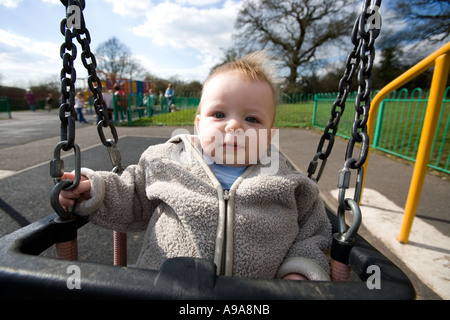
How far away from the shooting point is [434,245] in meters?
1.76

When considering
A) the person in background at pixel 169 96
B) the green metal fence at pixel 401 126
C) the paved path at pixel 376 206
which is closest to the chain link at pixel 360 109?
the paved path at pixel 376 206

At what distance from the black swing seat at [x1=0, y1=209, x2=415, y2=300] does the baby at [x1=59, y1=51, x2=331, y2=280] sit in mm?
288

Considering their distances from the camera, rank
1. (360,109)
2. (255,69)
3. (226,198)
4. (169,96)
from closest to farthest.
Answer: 1. (360,109)
2. (226,198)
3. (255,69)
4. (169,96)

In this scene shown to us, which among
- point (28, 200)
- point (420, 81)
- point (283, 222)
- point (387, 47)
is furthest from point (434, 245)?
point (387, 47)

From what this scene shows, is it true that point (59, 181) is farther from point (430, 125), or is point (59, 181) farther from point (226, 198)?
point (430, 125)

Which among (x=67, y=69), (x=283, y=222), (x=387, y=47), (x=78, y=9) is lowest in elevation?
(x=283, y=222)

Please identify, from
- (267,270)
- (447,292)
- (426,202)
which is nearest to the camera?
(267,270)

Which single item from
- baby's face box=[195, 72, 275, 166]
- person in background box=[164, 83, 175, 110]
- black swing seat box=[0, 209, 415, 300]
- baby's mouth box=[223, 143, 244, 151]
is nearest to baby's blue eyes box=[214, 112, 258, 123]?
baby's face box=[195, 72, 275, 166]

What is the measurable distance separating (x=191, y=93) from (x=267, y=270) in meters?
10.5

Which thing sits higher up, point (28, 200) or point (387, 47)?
point (387, 47)

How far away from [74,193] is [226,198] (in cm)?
49

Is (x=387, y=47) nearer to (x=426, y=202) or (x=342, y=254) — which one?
(x=426, y=202)

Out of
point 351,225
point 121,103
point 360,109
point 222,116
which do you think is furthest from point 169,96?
point 351,225

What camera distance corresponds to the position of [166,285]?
489 mm
